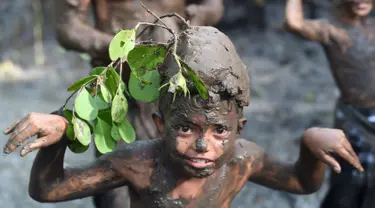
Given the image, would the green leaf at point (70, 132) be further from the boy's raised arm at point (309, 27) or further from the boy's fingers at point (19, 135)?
the boy's raised arm at point (309, 27)

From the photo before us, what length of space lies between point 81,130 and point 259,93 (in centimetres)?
509

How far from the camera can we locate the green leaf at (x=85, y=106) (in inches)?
104

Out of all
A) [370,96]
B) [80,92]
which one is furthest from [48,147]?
[370,96]

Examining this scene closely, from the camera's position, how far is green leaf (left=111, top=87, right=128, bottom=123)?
2.64m

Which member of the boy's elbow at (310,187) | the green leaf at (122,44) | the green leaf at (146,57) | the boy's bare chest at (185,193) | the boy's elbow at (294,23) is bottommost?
the boy's elbow at (294,23)

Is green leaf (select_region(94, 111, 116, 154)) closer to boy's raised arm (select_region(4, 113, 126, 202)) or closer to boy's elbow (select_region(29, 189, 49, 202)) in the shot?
boy's raised arm (select_region(4, 113, 126, 202))

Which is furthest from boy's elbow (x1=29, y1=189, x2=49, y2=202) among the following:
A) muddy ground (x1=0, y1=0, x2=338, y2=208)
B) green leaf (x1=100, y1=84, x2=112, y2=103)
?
muddy ground (x1=0, y1=0, x2=338, y2=208)

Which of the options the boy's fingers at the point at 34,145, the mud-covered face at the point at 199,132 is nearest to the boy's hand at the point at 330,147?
the mud-covered face at the point at 199,132

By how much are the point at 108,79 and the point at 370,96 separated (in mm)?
2341

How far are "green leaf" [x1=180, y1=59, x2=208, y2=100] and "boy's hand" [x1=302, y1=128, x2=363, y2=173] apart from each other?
0.57 meters

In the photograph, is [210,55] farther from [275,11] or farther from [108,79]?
[275,11]

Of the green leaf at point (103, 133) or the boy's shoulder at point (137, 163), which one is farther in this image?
the boy's shoulder at point (137, 163)

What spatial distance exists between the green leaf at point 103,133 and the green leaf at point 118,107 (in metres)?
0.06

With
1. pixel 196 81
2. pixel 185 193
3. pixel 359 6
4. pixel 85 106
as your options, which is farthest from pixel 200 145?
pixel 359 6
